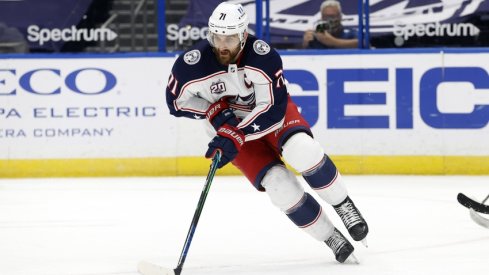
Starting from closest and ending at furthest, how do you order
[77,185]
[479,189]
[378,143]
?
[479,189], [77,185], [378,143]

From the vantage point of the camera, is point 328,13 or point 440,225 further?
point 328,13

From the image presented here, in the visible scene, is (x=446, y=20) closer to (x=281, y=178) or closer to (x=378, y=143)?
(x=378, y=143)

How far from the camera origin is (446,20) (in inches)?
326

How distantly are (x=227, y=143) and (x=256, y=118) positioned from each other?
17 cm

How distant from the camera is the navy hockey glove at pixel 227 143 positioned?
4.07 m

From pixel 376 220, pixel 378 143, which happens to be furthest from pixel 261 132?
pixel 378 143

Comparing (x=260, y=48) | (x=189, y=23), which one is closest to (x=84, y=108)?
(x=189, y=23)

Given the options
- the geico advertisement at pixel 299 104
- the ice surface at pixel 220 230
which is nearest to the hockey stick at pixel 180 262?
the ice surface at pixel 220 230

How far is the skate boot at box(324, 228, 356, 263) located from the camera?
14.0 feet

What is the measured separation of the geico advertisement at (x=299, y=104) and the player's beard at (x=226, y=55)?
4.04 m

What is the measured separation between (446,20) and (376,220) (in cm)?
301

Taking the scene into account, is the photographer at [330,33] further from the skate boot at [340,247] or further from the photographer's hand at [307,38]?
the skate boot at [340,247]

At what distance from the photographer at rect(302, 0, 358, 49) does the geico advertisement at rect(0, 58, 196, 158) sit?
3.62ft

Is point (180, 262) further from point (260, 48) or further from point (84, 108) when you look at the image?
point (84, 108)
